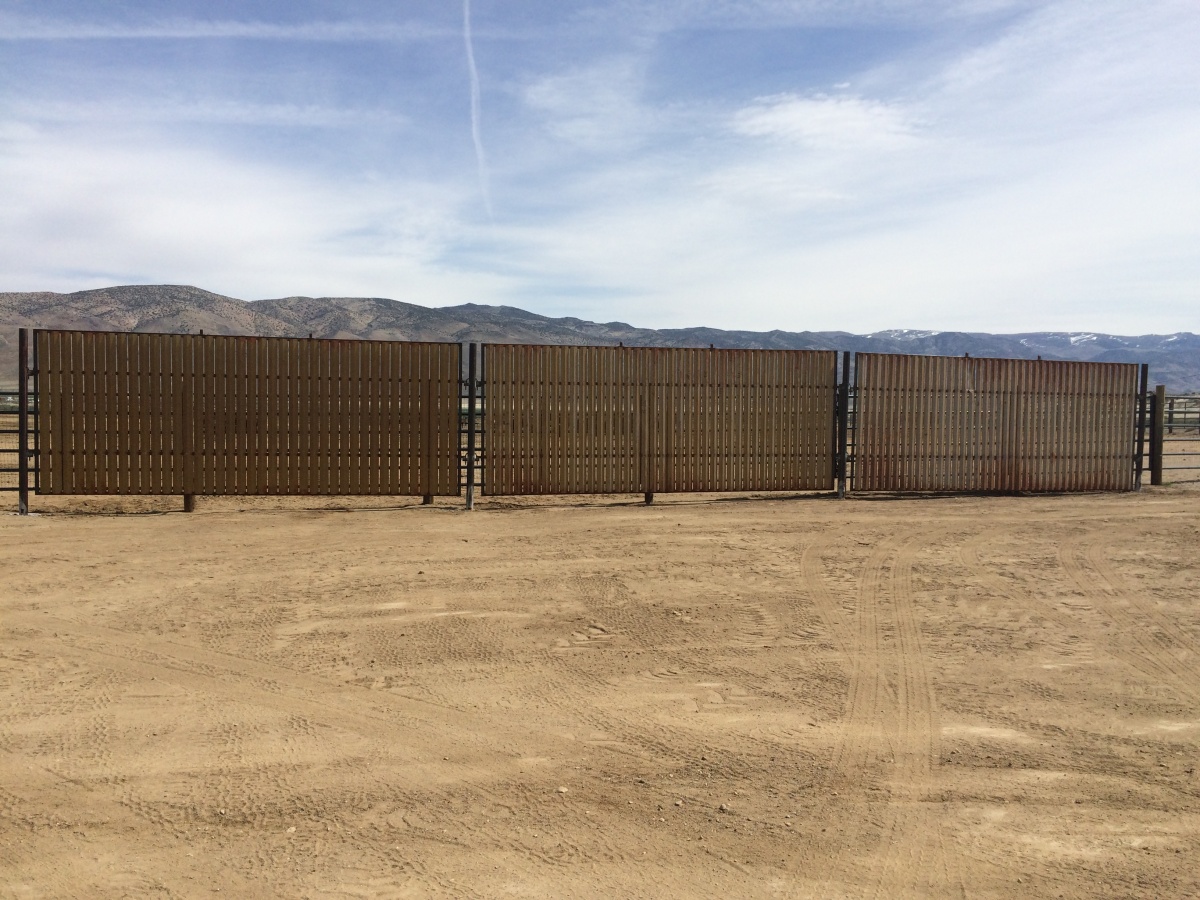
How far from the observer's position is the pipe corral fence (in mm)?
12469

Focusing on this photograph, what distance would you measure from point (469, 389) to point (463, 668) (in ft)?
23.3

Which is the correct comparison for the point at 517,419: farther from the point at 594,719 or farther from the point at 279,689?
the point at 594,719

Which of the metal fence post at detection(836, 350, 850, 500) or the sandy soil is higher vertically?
the metal fence post at detection(836, 350, 850, 500)

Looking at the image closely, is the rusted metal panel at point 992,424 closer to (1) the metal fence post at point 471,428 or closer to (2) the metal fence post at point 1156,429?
(2) the metal fence post at point 1156,429

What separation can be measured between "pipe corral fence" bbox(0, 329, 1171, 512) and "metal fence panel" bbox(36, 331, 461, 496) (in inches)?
0.8

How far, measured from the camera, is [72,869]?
3.70 meters

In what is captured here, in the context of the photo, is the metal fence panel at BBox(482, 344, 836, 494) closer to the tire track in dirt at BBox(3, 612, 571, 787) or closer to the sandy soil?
the sandy soil

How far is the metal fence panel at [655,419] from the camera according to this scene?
13367mm

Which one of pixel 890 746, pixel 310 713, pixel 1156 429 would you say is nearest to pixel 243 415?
pixel 310 713

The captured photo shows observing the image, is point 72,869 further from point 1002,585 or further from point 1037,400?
point 1037,400

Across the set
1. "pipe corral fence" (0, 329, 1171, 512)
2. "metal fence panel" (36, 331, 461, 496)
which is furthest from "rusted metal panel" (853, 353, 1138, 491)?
"metal fence panel" (36, 331, 461, 496)

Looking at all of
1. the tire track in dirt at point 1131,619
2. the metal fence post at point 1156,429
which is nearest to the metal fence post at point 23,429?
the tire track in dirt at point 1131,619

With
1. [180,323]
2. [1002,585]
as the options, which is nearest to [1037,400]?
[1002,585]

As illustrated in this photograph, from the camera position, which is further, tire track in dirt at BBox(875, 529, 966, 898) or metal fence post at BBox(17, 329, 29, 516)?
metal fence post at BBox(17, 329, 29, 516)
